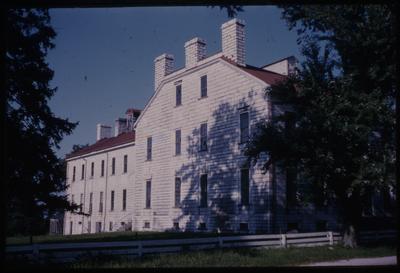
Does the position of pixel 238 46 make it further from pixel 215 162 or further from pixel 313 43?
pixel 313 43

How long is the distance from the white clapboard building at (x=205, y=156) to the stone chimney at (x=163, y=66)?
0.25ft

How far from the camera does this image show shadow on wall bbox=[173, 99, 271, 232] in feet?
74.2

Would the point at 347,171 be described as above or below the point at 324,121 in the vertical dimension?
below

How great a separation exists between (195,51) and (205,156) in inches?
285

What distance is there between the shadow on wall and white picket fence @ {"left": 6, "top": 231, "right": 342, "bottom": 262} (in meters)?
3.75

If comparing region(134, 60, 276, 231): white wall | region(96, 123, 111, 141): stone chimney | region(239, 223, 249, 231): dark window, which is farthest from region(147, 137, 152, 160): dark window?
region(96, 123, 111, 141): stone chimney

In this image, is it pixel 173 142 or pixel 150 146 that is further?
pixel 150 146

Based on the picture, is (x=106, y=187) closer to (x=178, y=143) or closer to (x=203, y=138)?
(x=178, y=143)

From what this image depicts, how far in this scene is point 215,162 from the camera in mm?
25609

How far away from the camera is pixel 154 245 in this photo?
16281 millimetres

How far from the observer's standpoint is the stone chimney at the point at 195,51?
2792cm

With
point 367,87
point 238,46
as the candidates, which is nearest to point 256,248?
point 367,87

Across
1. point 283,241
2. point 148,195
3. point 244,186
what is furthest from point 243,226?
point 148,195

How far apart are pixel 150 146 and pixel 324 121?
17.8m
